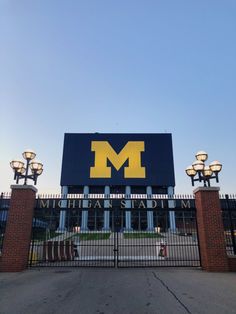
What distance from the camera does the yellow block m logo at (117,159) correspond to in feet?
154

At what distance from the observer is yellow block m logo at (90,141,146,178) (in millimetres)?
47062

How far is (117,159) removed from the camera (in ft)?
156

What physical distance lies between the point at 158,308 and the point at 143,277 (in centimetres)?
379

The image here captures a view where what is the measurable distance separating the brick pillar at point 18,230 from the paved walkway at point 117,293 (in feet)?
2.52

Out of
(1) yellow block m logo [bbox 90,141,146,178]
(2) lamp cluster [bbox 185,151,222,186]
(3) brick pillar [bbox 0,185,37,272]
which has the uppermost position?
(1) yellow block m logo [bbox 90,141,146,178]

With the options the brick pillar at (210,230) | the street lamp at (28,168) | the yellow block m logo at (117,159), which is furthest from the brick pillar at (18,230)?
the yellow block m logo at (117,159)

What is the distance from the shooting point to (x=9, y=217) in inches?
442

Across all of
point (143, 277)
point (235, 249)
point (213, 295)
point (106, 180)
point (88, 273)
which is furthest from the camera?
point (106, 180)

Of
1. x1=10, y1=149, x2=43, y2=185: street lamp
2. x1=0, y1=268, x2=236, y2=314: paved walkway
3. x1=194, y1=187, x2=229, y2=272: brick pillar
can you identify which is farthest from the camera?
x1=10, y1=149, x2=43, y2=185: street lamp

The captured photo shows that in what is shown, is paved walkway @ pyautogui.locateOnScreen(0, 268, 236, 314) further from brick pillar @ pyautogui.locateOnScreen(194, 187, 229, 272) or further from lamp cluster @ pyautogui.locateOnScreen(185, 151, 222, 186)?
lamp cluster @ pyautogui.locateOnScreen(185, 151, 222, 186)

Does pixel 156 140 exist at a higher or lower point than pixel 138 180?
higher

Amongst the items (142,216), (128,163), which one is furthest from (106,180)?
(142,216)

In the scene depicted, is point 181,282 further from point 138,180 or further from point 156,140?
point 156,140

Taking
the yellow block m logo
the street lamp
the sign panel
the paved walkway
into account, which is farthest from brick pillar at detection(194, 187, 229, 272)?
the yellow block m logo
